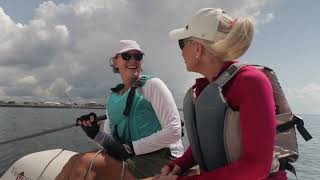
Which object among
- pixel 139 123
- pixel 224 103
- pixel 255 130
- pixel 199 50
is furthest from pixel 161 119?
pixel 255 130

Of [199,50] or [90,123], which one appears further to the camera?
[90,123]

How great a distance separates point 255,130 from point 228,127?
21 cm

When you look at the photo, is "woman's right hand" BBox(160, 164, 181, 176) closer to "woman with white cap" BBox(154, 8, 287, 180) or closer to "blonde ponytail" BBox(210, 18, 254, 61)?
"woman with white cap" BBox(154, 8, 287, 180)

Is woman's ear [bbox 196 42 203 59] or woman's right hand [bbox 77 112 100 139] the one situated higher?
woman's ear [bbox 196 42 203 59]

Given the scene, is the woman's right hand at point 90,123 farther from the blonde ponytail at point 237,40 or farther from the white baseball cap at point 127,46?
the blonde ponytail at point 237,40

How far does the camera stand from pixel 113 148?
4.09m

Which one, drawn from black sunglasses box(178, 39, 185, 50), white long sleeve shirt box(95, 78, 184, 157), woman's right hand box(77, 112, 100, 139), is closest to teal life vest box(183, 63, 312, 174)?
black sunglasses box(178, 39, 185, 50)

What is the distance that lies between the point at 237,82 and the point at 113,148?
2089 mm

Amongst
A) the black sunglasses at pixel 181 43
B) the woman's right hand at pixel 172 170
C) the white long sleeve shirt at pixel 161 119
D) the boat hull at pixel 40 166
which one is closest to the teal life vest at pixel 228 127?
the black sunglasses at pixel 181 43

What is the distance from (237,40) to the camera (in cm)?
239

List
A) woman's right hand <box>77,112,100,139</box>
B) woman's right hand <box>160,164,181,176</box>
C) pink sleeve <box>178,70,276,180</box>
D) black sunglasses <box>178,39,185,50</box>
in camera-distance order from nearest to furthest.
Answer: pink sleeve <box>178,70,276,180</box>
black sunglasses <box>178,39,185,50</box>
woman's right hand <box>160,164,181,176</box>
woman's right hand <box>77,112,100,139</box>

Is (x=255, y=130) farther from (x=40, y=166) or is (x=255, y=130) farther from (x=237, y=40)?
(x=40, y=166)

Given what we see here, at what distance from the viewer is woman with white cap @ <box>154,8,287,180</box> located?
7.10ft

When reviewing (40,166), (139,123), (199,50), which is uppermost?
(199,50)
